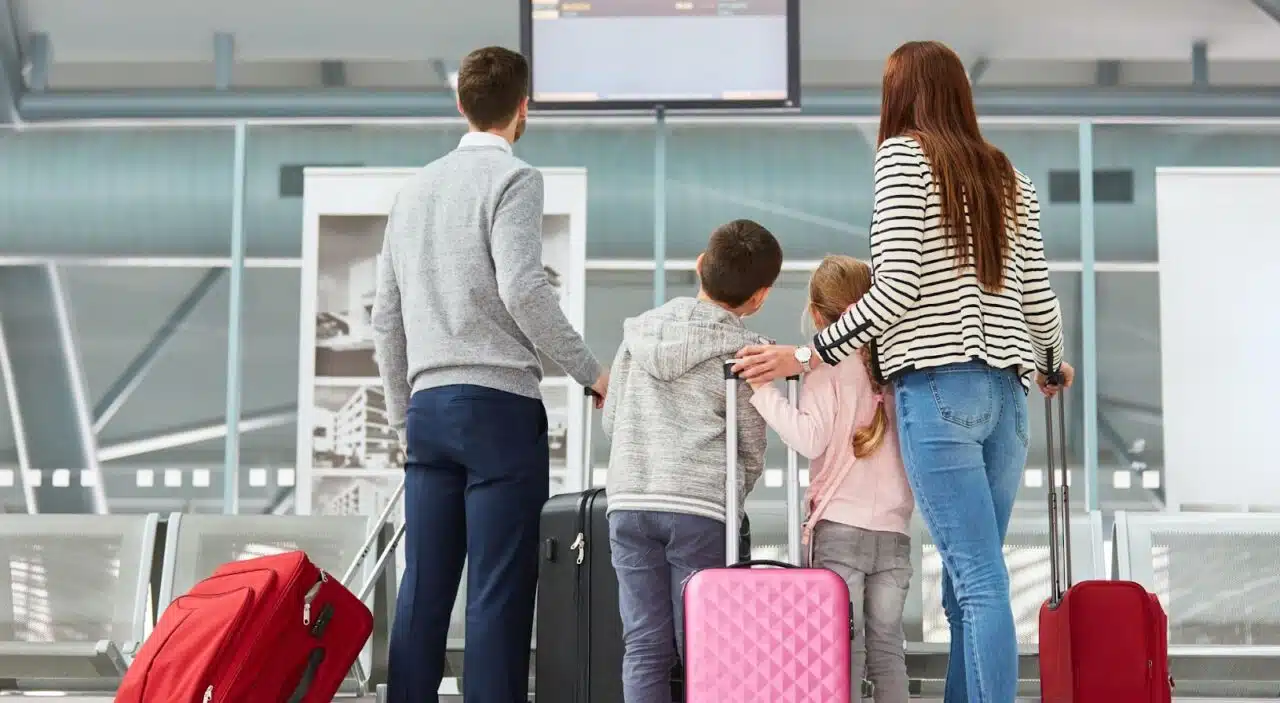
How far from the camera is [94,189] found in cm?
604

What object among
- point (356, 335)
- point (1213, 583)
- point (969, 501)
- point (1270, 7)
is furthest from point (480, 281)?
point (1270, 7)

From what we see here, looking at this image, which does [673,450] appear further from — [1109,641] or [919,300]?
[1109,641]

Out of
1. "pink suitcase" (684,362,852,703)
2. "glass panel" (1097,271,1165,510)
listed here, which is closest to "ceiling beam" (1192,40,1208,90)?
"glass panel" (1097,271,1165,510)

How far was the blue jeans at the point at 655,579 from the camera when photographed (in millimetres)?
2711

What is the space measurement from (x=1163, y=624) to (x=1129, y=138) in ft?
10.1

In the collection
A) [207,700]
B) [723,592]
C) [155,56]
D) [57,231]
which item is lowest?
[207,700]

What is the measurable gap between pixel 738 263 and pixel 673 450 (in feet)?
1.37

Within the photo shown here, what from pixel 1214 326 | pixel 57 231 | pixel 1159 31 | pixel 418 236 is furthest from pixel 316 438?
pixel 1159 31

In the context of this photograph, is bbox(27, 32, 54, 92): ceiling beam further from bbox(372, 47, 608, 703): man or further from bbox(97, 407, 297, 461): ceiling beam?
bbox(372, 47, 608, 703): man

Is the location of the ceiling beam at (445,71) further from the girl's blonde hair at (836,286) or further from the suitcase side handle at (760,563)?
the suitcase side handle at (760,563)

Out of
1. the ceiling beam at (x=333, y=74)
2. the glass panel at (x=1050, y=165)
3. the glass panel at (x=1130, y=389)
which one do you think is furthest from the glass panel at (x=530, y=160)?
the glass panel at (x=1130, y=389)

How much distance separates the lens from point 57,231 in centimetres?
605

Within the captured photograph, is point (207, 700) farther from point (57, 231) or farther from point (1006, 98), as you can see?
point (1006, 98)

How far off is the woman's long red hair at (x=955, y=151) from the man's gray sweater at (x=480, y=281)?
785 millimetres
